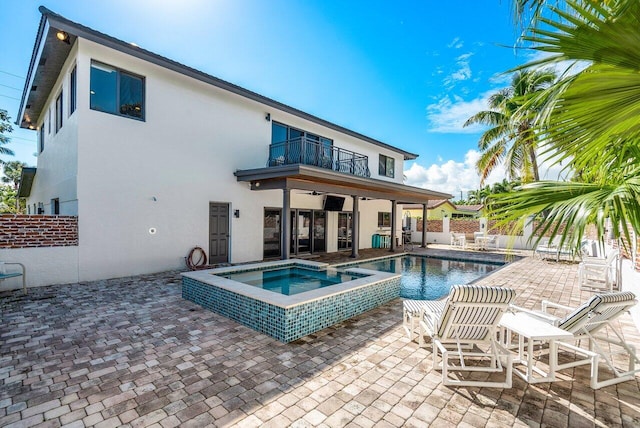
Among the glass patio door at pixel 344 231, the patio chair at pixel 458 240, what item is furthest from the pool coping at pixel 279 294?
the patio chair at pixel 458 240

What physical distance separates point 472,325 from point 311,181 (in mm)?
8861

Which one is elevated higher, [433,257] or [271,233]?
[271,233]

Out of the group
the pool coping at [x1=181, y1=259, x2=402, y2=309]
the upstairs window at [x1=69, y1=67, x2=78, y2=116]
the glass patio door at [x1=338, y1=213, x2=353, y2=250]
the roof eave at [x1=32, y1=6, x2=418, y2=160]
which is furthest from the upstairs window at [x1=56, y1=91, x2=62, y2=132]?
the glass patio door at [x1=338, y1=213, x2=353, y2=250]

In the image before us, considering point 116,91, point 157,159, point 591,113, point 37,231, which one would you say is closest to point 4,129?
point 116,91

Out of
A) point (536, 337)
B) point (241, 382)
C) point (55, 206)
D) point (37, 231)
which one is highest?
point (55, 206)

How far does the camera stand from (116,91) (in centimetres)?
913

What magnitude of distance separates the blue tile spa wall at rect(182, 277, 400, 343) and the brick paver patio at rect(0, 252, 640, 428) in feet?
0.69

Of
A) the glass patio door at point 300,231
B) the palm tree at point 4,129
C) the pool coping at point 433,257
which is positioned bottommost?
the pool coping at point 433,257

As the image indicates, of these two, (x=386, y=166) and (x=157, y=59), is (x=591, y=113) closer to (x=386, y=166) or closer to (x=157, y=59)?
(x=157, y=59)

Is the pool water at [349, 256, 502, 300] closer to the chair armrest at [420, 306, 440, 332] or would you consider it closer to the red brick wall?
the chair armrest at [420, 306, 440, 332]

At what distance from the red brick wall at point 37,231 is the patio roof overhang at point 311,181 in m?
5.67

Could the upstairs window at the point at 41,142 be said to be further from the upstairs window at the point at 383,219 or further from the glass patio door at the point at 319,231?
the upstairs window at the point at 383,219

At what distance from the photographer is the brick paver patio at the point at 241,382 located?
292cm

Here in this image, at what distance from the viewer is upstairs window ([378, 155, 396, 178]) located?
2058 cm
